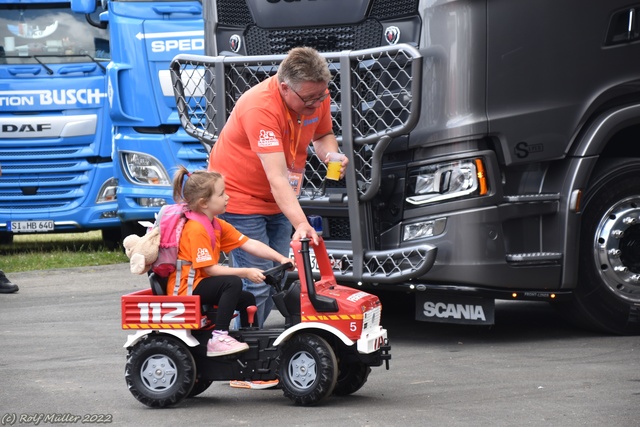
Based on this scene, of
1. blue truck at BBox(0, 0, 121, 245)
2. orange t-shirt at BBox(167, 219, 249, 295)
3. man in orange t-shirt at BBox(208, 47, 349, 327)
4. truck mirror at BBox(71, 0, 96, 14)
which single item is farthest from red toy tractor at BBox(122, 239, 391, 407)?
blue truck at BBox(0, 0, 121, 245)

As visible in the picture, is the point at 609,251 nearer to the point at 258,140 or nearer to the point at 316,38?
the point at 316,38

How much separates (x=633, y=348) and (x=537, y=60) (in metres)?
1.89

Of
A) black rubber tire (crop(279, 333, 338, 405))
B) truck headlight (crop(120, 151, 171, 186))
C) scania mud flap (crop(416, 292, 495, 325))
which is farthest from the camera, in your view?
truck headlight (crop(120, 151, 171, 186))

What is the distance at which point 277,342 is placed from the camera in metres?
6.98

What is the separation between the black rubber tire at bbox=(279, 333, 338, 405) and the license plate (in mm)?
9478

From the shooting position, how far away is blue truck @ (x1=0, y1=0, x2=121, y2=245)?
1571 centimetres

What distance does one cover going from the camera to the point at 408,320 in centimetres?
1025

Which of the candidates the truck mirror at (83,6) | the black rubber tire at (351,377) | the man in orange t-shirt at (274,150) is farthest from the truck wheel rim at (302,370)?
the truck mirror at (83,6)

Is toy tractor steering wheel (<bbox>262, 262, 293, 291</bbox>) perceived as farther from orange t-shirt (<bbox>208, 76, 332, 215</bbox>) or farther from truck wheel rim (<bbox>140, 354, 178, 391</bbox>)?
truck wheel rim (<bbox>140, 354, 178, 391</bbox>)

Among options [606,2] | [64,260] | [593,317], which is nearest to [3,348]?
[593,317]

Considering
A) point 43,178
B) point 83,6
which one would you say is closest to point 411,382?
point 83,6

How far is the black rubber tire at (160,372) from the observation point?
705 cm

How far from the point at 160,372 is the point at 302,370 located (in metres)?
0.73

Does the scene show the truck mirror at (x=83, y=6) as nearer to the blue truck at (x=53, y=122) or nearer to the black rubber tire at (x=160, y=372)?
the blue truck at (x=53, y=122)
